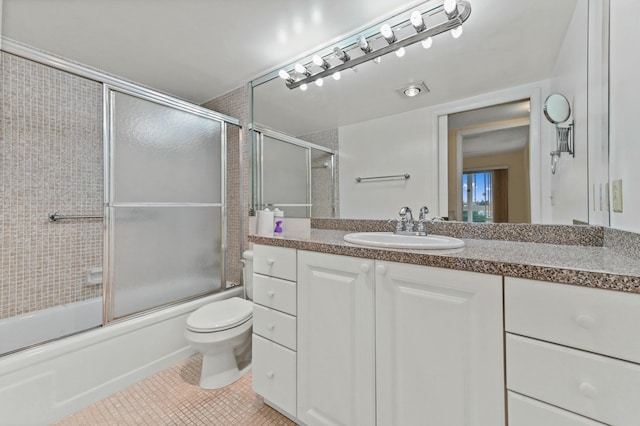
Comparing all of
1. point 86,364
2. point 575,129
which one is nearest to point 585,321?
point 575,129

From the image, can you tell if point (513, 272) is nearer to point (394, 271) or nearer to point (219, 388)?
point (394, 271)

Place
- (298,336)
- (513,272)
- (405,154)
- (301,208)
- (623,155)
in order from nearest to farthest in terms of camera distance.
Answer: (513,272), (623,155), (298,336), (405,154), (301,208)

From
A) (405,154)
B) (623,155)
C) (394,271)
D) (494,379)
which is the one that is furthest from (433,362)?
(405,154)

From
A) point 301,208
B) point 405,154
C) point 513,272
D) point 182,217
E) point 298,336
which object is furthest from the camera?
point 182,217

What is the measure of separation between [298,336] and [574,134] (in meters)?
1.50

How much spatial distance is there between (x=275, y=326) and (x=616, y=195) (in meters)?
1.44

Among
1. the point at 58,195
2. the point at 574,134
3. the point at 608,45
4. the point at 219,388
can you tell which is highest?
the point at 608,45

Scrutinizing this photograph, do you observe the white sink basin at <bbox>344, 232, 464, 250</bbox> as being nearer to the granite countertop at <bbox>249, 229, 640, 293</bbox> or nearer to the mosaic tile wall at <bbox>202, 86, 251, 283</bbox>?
the granite countertop at <bbox>249, 229, 640, 293</bbox>

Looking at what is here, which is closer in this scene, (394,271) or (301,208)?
(394,271)

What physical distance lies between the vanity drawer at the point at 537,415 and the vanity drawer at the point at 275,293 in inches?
32.3

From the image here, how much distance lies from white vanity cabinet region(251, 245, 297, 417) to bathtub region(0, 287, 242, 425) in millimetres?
840

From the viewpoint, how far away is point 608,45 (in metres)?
0.91

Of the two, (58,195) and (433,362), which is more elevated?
(58,195)

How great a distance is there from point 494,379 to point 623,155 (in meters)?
0.83
